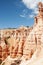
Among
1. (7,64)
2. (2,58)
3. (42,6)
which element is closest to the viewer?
(42,6)

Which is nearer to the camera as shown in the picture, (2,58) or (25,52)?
(25,52)

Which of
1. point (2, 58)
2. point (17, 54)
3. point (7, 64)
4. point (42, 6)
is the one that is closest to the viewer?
point (42, 6)

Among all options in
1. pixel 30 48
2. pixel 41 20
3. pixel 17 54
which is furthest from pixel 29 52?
pixel 17 54

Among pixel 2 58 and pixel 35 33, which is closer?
pixel 35 33

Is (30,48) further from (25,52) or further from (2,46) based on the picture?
(2,46)

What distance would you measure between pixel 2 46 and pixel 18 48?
10316mm

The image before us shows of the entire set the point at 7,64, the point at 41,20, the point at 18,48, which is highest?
the point at 41,20

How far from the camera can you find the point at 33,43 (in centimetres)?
4275

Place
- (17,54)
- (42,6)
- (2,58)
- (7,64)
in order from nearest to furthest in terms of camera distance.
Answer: (42,6) < (7,64) < (17,54) < (2,58)

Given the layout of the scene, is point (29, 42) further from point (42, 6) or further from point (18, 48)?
point (18, 48)

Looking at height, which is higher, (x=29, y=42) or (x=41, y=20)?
(x=41, y=20)

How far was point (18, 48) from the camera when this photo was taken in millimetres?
55062

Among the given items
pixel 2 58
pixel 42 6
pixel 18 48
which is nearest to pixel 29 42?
pixel 42 6

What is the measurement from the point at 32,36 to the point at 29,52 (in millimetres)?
3307
